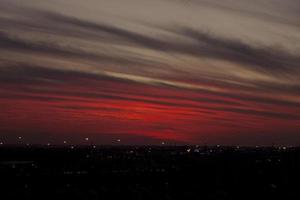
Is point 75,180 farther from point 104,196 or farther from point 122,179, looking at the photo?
point 104,196

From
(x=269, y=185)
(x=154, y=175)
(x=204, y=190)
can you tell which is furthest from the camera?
(x=154, y=175)

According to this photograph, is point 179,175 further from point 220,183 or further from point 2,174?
point 2,174

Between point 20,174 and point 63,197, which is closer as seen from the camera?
point 63,197

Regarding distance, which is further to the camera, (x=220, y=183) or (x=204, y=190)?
(x=220, y=183)

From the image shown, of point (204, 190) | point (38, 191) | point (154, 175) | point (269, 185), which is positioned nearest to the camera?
point (38, 191)

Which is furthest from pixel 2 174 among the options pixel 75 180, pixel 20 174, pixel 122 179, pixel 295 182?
pixel 295 182

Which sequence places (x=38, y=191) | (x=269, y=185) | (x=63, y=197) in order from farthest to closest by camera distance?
1. (x=269, y=185)
2. (x=38, y=191)
3. (x=63, y=197)

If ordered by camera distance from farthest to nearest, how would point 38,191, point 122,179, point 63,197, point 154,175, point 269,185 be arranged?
point 154,175 < point 122,179 < point 269,185 < point 38,191 < point 63,197

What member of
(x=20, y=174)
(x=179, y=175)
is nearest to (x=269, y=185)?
(x=179, y=175)
